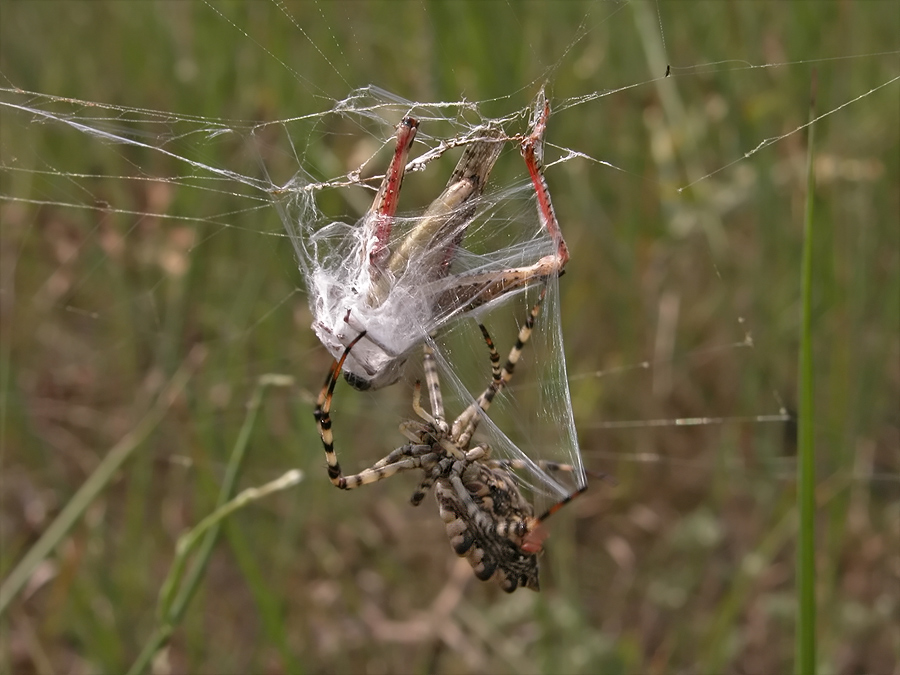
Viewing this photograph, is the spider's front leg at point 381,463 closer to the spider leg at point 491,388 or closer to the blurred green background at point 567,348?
the spider leg at point 491,388

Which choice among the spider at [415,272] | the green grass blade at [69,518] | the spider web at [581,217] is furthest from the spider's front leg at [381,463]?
the spider web at [581,217]

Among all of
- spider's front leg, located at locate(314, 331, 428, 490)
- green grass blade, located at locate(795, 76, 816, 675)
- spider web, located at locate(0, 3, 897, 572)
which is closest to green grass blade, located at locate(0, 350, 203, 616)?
spider web, located at locate(0, 3, 897, 572)

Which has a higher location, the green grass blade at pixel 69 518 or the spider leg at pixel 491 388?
the spider leg at pixel 491 388

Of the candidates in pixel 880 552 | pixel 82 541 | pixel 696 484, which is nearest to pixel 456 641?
pixel 696 484

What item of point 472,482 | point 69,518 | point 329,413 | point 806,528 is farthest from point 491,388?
point 69,518

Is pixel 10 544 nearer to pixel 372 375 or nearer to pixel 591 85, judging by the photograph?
pixel 372 375

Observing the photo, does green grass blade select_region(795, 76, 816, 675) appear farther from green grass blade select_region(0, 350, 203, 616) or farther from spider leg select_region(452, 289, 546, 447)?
green grass blade select_region(0, 350, 203, 616)
